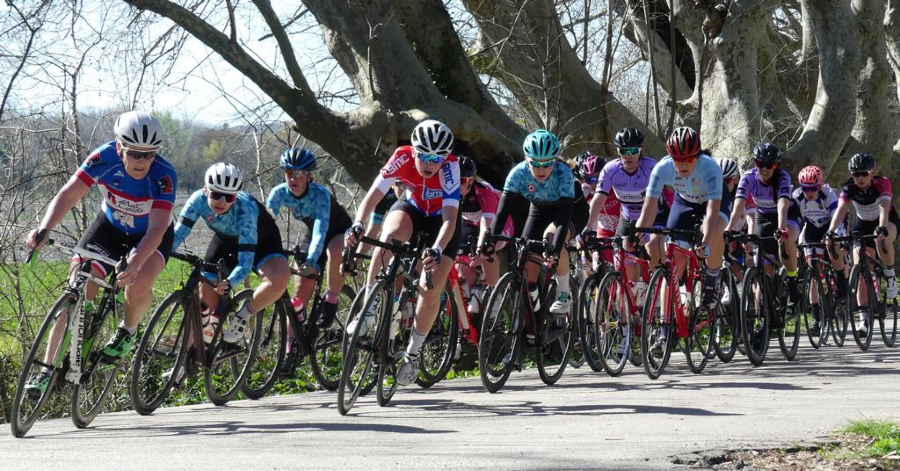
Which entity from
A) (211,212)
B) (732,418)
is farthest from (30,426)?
(732,418)

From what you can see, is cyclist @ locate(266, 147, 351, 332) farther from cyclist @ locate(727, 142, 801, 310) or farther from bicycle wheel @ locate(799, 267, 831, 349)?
bicycle wheel @ locate(799, 267, 831, 349)

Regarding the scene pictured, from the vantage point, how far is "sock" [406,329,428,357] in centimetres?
852

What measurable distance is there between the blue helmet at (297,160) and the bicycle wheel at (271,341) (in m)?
1.16

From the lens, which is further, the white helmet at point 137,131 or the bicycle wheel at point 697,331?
the bicycle wheel at point 697,331

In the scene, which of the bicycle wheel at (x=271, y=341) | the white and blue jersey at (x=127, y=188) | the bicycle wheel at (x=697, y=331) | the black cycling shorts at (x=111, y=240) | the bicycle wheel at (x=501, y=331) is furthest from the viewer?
the bicycle wheel at (x=697, y=331)

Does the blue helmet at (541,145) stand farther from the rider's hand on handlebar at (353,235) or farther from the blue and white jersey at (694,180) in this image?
the rider's hand on handlebar at (353,235)

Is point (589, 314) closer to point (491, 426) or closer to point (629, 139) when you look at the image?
point (629, 139)

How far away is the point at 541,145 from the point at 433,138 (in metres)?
Answer: 1.56

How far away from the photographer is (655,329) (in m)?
10.3

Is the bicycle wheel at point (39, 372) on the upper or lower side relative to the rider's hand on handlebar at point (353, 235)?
lower

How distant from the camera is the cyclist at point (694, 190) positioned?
401 inches

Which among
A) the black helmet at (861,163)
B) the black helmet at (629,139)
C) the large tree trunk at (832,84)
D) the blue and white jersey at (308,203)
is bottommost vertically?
the blue and white jersey at (308,203)

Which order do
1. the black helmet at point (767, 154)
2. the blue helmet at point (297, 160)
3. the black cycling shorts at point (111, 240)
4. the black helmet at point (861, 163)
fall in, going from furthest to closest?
the black helmet at point (861, 163), the black helmet at point (767, 154), the blue helmet at point (297, 160), the black cycling shorts at point (111, 240)

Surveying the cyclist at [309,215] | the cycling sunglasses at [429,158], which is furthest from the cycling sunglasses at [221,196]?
the cycling sunglasses at [429,158]
